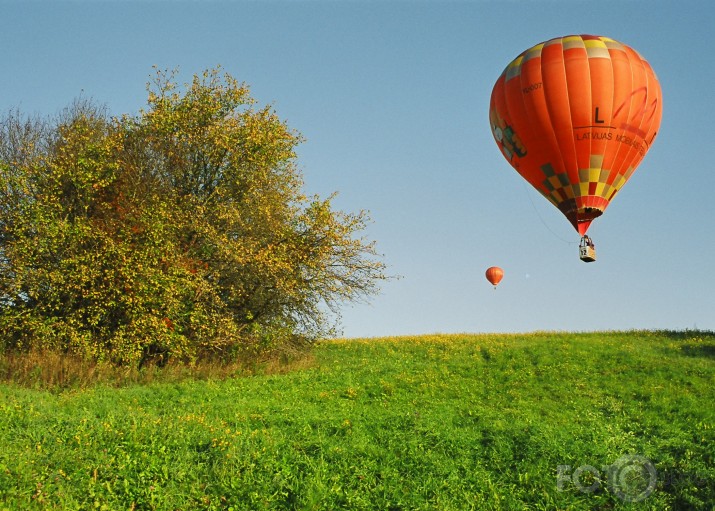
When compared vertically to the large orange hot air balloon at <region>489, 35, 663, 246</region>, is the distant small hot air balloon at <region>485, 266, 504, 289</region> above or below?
below

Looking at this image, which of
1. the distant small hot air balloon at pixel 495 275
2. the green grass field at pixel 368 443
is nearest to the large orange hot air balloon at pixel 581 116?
the green grass field at pixel 368 443

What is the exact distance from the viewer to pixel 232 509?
1291 centimetres

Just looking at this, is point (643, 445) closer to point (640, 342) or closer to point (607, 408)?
point (607, 408)

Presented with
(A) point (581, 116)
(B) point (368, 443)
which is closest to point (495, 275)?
(A) point (581, 116)

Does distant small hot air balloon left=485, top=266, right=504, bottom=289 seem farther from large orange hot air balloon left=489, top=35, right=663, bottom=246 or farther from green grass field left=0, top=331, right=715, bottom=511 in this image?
green grass field left=0, top=331, right=715, bottom=511

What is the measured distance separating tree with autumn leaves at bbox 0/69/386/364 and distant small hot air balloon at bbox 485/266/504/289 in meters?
23.5

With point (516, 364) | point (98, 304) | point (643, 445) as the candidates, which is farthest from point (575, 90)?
point (98, 304)

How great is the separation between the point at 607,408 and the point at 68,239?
73.8 feet

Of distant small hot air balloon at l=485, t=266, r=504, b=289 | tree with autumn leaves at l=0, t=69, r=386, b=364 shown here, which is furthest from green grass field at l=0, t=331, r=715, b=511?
distant small hot air balloon at l=485, t=266, r=504, b=289

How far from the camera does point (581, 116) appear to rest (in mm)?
27766

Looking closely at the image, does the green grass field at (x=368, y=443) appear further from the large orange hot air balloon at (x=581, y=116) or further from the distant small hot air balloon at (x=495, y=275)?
the distant small hot air balloon at (x=495, y=275)

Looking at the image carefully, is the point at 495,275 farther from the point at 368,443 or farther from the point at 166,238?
the point at 368,443

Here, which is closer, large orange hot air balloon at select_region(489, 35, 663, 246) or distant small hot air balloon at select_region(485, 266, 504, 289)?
large orange hot air balloon at select_region(489, 35, 663, 246)

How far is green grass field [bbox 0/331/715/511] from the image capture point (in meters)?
13.6
